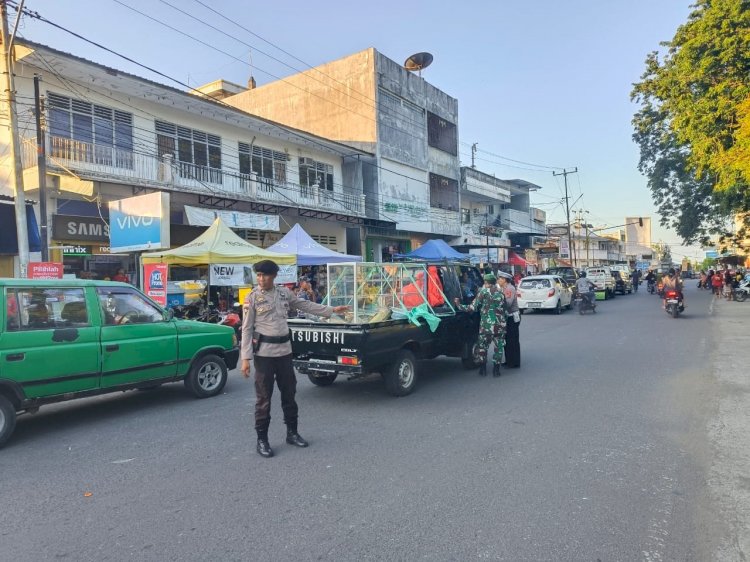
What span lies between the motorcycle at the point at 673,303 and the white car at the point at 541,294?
13.1 feet

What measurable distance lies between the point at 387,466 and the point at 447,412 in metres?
1.93

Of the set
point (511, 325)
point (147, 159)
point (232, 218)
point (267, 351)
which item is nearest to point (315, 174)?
point (232, 218)

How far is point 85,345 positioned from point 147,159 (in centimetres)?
1298

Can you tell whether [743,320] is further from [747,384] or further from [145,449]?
[145,449]

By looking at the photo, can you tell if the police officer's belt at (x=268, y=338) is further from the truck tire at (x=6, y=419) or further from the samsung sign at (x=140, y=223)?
the samsung sign at (x=140, y=223)

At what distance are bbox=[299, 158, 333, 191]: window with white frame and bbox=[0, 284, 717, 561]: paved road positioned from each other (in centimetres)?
1793

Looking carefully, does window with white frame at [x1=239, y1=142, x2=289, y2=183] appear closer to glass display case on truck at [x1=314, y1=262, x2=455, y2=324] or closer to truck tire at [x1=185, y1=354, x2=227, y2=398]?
glass display case on truck at [x1=314, y1=262, x2=455, y2=324]

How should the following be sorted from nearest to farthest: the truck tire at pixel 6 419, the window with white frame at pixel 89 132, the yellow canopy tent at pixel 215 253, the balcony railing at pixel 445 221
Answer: the truck tire at pixel 6 419 → the yellow canopy tent at pixel 215 253 → the window with white frame at pixel 89 132 → the balcony railing at pixel 445 221

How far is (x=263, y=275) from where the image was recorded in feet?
16.4

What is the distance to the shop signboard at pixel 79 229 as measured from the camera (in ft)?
47.7

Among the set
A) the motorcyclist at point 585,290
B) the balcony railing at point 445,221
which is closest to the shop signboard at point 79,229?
the motorcyclist at point 585,290

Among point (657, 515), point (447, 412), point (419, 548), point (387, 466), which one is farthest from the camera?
point (447, 412)

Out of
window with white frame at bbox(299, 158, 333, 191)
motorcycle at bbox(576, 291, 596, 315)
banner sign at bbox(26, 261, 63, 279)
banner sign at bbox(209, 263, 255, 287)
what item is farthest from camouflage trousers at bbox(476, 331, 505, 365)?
window with white frame at bbox(299, 158, 333, 191)

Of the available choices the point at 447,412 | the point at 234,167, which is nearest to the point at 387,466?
the point at 447,412
